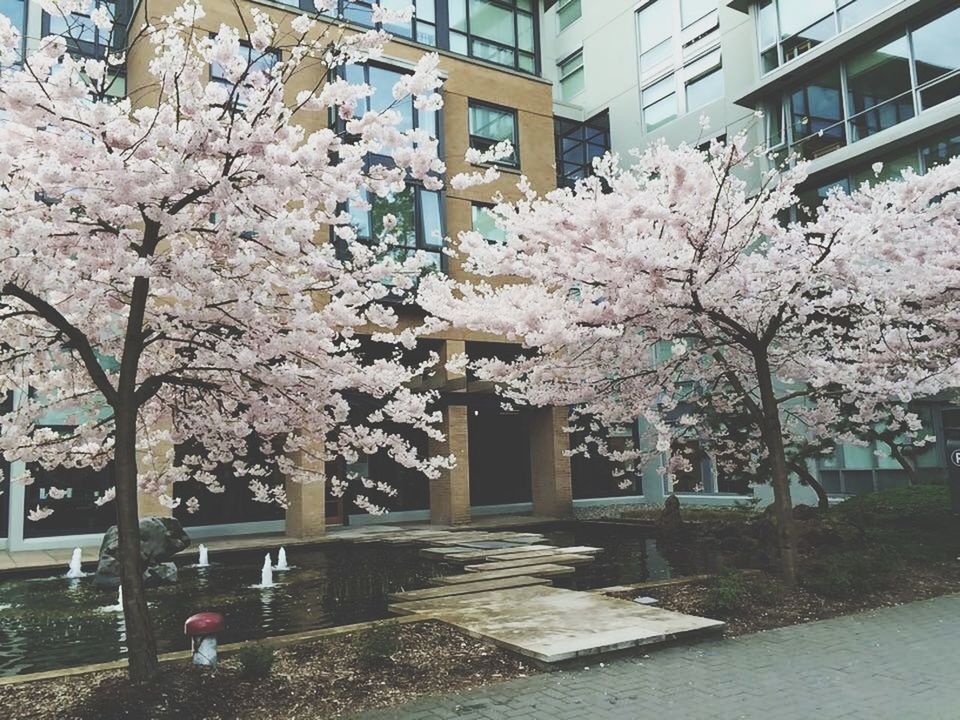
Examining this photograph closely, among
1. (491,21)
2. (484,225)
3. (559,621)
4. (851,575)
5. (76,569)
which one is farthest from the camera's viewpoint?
(491,21)

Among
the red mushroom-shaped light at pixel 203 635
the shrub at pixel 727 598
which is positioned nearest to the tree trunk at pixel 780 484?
the shrub at pixel 727 598

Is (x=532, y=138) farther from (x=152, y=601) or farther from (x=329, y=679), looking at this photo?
(x=329, y=679)

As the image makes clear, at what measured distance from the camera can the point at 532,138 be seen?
25438 mm

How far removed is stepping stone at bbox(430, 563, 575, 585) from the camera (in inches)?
460

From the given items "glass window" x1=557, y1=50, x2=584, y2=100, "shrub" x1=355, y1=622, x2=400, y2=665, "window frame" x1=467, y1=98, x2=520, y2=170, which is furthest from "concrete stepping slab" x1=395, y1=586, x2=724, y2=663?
"glass window" x1=557, y1=50, x2=584, y2=100

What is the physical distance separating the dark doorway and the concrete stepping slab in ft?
55.9

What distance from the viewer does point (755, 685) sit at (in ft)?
20.1

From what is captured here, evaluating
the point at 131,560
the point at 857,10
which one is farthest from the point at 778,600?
the point at 857,10

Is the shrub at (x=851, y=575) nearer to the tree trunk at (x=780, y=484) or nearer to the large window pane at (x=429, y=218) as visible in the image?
the tree trunk at (x=780, y=484)

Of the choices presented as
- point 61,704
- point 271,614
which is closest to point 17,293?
point 61,704

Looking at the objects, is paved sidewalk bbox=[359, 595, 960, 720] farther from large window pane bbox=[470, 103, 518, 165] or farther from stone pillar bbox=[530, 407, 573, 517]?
large window pane bbox=[470, 103, 518, 165]

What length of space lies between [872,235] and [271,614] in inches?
395

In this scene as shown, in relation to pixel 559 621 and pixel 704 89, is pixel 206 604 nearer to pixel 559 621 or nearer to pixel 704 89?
pixel 559 621

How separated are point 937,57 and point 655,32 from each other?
1153 centimetres
